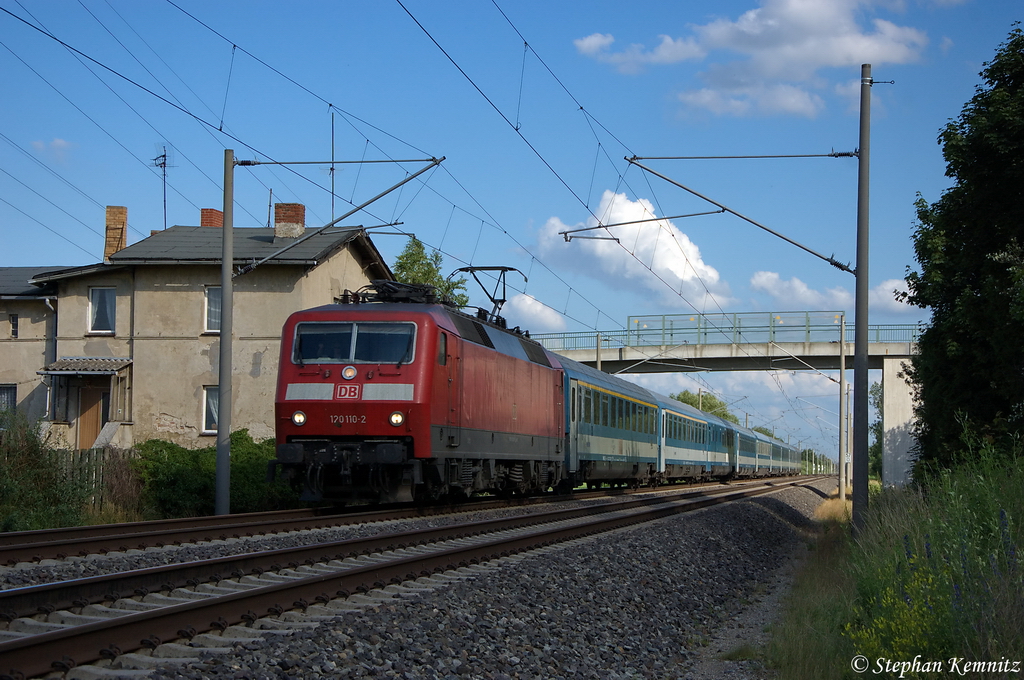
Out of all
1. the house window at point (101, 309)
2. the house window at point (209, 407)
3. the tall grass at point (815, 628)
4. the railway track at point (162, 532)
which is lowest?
the tall grass at point (815, 628)

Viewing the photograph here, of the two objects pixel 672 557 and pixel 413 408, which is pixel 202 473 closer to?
pixel 413 408

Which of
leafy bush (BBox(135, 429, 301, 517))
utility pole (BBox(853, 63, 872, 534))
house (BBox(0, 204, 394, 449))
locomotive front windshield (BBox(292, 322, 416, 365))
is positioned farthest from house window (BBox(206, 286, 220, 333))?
utility pole (BBox(853, 63, 872, 534))

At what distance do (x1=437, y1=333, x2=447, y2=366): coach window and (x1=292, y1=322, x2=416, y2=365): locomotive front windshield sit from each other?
529 millimetres

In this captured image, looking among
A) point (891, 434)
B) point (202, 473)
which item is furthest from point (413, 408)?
point (891, 434)

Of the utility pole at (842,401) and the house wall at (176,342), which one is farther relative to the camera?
the utility pole at (842,401)

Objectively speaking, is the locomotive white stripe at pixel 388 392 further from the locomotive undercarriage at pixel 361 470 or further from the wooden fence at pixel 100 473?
the wooden fence at pixel 100 473

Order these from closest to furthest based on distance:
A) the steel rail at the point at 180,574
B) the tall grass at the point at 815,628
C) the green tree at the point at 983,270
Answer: the steel rail at the point at 180,574 → the tall grass at the point at 815,628 → the green tree at the point at 983,270

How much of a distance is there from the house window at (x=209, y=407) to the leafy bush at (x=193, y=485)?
722cm

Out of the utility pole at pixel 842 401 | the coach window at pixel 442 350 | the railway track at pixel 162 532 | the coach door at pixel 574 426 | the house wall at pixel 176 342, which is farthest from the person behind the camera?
the utility pole at pixel 842 401

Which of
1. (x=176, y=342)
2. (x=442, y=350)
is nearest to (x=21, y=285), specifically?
(x=176, y=342)

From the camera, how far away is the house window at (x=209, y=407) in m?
28.4

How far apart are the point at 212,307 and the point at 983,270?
21.1 metres

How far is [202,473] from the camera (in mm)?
18812

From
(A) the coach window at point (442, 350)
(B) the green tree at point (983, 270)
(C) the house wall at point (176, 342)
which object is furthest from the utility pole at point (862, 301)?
(C) the house wall at point (176, 342)
